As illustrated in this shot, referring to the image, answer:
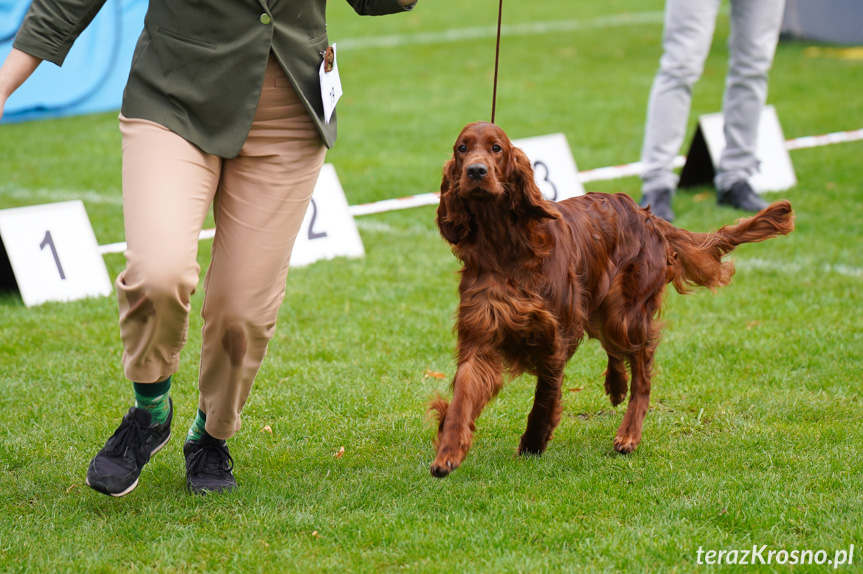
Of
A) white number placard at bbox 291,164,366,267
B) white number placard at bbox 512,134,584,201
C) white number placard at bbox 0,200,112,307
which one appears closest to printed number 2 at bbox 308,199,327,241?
white number placard at bbox 291,164,366,267

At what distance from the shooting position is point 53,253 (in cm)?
559

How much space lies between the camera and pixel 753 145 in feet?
23.3

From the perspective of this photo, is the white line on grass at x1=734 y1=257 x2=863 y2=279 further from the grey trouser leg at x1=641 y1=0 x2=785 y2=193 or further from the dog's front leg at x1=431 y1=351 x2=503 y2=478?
the dog's front leg at x1=431 y1=351 x2=503 y2=478

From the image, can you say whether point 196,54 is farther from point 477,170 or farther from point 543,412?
point 543,412

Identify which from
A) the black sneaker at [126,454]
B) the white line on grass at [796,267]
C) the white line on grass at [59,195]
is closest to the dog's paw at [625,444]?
the black sneaker at [126,454]

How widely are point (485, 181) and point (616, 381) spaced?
4.27 ft

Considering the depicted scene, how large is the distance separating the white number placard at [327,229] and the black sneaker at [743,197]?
266 centimetres

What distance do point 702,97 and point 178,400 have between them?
26.9 ft

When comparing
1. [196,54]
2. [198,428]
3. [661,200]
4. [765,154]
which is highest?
[196,54]

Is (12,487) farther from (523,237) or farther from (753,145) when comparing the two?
(753,145)

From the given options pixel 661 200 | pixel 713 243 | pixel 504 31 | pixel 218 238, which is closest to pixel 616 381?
pixel 713 243

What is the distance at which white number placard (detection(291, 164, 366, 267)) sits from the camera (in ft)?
20.4

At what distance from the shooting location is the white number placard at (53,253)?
5.46 metres

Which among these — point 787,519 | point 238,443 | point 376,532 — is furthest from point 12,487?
point 787,519
